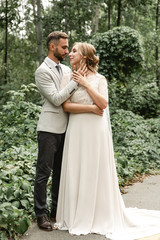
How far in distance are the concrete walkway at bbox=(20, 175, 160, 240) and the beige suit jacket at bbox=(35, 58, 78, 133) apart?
1287 mm

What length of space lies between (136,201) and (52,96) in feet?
8.55

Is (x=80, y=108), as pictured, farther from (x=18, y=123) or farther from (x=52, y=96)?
(x=18, y=123)

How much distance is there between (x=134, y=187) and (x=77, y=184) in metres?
2.46

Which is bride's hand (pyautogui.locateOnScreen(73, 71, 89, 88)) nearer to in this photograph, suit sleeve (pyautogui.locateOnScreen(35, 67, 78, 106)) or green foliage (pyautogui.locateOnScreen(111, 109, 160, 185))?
suit sleeve (pyautogui.locateOnScreen(35, 67, 78, 106))

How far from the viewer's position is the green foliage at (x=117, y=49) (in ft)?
38.9

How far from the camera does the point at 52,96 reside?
3.47 m

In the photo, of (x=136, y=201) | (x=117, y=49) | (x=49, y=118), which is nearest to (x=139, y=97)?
(x=117, y=49)

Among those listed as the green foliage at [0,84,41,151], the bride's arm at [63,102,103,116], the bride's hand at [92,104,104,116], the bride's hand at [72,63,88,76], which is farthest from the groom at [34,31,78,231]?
the green foliage at [0,84,41,151]

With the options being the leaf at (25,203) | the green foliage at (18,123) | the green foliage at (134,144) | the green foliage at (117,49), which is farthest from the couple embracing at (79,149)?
the green foliage at (117,49)

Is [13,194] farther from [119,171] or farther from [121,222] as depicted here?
[119,171]

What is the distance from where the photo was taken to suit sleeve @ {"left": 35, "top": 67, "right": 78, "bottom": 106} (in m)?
3.48

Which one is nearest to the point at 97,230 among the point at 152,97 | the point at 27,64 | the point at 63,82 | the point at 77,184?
the point at 77,184

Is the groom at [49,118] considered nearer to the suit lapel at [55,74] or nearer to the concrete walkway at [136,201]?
the suit lapel at [55,74]

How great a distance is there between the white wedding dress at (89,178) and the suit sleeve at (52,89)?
19 cm
